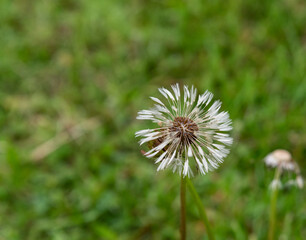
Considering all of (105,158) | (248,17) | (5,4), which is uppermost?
(5,4)

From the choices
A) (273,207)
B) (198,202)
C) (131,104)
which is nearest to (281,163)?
(273,207)

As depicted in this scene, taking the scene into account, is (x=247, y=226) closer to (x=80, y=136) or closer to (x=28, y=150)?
(x=80, y=136)

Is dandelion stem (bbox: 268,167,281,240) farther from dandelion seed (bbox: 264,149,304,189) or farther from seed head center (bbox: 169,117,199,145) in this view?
seed head center (bbox: 169,117,199,145)

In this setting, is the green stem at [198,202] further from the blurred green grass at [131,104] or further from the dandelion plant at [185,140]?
the blurred green grass at [131,104]

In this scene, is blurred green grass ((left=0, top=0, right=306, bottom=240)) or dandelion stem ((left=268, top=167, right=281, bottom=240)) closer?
dandelion stem ((left=268, top=167, right=281, bottom=240))

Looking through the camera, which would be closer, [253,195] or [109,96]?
[253,195]

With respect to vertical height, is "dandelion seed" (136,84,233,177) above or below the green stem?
above

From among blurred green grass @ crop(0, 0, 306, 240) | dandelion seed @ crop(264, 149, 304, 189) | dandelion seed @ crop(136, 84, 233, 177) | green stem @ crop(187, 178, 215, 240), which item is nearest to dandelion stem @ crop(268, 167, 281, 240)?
dandelion seed @ crop(264, 149, 304, 189)

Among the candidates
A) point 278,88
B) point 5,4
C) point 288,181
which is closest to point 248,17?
point 278,88

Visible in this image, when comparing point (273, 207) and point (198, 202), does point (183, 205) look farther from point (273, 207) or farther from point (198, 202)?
point (273, 207)
